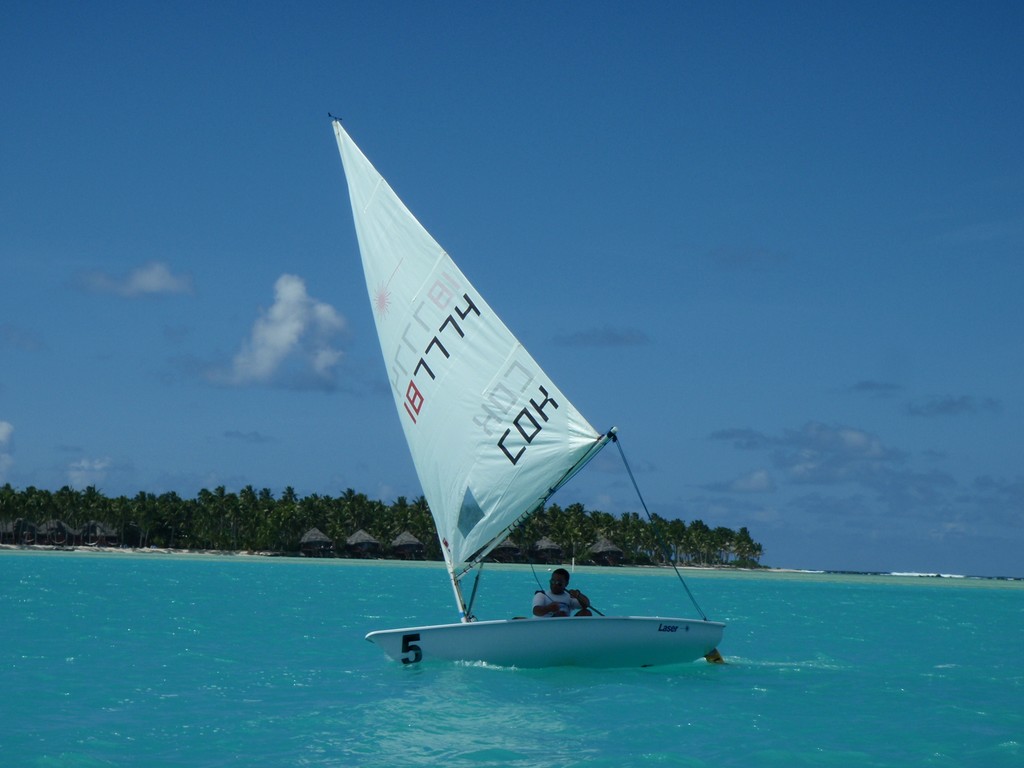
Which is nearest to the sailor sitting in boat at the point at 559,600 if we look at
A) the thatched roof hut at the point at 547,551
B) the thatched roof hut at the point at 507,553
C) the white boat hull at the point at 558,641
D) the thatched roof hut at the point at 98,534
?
the white boat hull at the point at 558,641

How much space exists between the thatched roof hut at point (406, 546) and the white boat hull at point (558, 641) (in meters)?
104

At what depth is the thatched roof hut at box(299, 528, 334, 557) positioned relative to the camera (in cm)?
12531

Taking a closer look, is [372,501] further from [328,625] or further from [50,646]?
[50,646]

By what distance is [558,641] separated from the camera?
18.1 metres

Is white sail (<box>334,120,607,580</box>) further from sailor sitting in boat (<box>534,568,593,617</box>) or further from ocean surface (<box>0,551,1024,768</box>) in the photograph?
ocean surface (<box>0,551,1024,768</box>)

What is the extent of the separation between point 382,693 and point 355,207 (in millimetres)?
8199

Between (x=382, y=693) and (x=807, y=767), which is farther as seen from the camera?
(x=382, y=693)

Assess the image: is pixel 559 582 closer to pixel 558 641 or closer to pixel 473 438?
pixel 558 641

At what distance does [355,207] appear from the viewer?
20.7m

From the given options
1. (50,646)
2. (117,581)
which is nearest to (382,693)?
(50,646)

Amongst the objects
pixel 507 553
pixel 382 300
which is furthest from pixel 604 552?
pixel 382 300

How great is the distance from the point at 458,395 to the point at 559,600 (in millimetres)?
3628

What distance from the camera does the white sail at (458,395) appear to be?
60.8 feet

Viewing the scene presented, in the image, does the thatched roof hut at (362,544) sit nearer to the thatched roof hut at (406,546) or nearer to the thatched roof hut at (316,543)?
the thatched roof hut at (406,546)
